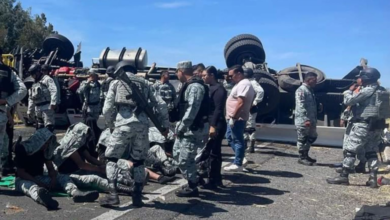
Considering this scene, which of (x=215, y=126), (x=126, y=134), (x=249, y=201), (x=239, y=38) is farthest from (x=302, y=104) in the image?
(x=239, y=38)

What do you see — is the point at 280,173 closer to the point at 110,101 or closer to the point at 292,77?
the point at 110,101

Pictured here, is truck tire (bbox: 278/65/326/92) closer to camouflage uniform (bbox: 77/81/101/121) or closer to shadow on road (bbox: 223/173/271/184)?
shadow on road (bbox: 223/173/271/184)

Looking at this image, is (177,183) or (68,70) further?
(68,70)

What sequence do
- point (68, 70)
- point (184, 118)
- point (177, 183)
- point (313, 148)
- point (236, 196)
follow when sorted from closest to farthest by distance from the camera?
1. point (184, 118)
2. point (236, 196)
3. point (177, 183)
4. point (313, 148)
5. point (68, 70)

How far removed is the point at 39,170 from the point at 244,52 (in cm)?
890

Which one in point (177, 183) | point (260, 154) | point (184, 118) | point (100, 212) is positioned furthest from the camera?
point (260, 154)

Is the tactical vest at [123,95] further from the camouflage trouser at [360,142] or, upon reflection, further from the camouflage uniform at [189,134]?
the camouflage trouser at [360,142]

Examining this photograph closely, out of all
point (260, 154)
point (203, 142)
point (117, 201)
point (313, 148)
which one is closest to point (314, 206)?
point (203, 142)

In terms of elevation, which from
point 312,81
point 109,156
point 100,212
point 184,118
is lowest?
point 100,212

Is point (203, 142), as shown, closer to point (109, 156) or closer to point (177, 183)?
point (177, 183)

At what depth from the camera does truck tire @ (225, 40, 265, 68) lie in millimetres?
14258

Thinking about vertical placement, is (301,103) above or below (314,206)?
above

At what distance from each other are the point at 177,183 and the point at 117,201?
1.72 metres

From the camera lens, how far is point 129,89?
6188 millimetres
